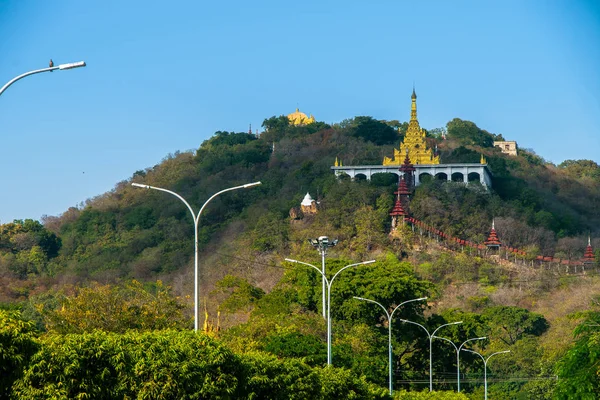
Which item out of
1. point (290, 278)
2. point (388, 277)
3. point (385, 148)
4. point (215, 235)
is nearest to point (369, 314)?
point (388, 277)

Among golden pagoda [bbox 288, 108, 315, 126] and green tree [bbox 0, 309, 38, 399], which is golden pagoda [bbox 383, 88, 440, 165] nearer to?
golden pagoda [bbox 288, 108, 315, 126]

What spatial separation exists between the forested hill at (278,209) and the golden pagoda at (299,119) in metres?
6.29

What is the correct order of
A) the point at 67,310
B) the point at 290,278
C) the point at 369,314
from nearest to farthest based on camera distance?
the point at 67,310
the point at 369,314
the point at 290,278

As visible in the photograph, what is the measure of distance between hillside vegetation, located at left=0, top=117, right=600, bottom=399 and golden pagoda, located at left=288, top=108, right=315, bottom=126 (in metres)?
4.05

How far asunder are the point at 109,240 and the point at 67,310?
87811 mm

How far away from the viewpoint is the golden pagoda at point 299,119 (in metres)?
176

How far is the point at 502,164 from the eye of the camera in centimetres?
14225

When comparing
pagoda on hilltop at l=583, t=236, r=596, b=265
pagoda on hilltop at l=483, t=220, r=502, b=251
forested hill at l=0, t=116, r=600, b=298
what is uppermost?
forested hill at l=0, t=116, r=600, b=298

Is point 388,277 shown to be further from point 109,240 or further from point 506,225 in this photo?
point 109,240

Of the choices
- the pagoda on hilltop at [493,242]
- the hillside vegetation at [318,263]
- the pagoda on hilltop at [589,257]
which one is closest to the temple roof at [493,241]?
the pagoda on hilltop at [493,242]

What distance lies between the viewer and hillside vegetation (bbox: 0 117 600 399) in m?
50.2

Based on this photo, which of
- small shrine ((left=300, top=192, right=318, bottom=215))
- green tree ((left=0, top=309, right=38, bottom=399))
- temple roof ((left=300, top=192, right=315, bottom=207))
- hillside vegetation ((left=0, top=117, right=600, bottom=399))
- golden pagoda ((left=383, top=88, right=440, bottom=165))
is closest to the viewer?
green tree ((left=0, top=309, right=38, bottom=399))

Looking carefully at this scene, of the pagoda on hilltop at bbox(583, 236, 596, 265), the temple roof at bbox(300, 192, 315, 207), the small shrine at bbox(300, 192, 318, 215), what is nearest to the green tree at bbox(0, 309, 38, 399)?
the pagoda on hilltop at bbox(583, 236, 596, 265)

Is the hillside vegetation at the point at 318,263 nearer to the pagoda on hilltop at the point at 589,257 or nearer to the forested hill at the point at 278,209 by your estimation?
the forested hill at the point at 278,209
